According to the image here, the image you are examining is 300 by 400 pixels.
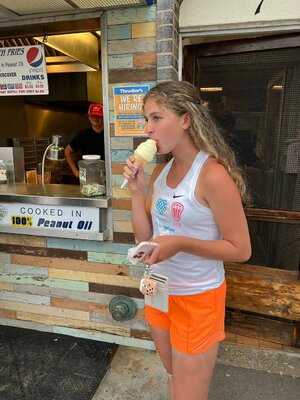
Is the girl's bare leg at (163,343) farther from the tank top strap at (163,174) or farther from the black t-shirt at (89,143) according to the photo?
the black t-shirt at (89,143)

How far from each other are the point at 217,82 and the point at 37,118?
17.4 ft

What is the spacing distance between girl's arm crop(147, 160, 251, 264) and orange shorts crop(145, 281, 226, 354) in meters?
0.23

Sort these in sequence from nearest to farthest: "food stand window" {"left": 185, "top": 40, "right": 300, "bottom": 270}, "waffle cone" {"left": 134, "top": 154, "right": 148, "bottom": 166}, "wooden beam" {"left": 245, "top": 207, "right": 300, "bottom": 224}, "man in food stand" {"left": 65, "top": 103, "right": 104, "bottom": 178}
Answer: "waffle cone" {"left": 134, "top": 154, "right": 148, "bottom": 166} → "food stand window" {"left": 185, "top": 40, "right": 300, "bottom": 270} → "wooden beam" {"left": 245, "top": 207, "right": 300, "bottom": 224} → "man in food stand" {"left": 65, "top": 103, "right": 104, "bottom": 178}

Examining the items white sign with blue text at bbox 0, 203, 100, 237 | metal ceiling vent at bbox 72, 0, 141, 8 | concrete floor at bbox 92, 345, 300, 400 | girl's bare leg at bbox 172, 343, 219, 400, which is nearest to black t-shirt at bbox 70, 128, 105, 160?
white sign with blue text at bbox 0, 203, 100, 237

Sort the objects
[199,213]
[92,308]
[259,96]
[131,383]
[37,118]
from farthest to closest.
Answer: [37,118], [92,308], [259,96], [131,383], [199,213]

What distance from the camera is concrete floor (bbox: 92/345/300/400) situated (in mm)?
2428

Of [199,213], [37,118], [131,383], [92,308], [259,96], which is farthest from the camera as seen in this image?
[37,118]

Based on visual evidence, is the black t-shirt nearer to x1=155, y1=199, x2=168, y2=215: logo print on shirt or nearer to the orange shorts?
x1=155, y1=199, x2=168, y2=215: logo print on shirt

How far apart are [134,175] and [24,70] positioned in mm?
1921

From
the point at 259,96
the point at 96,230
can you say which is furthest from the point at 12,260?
the point at 259,96

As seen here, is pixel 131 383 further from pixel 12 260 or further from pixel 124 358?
pixel 12 260

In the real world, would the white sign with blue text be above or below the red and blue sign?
below

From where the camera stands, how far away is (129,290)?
2.85 m

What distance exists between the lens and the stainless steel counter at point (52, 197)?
8.86 ft
